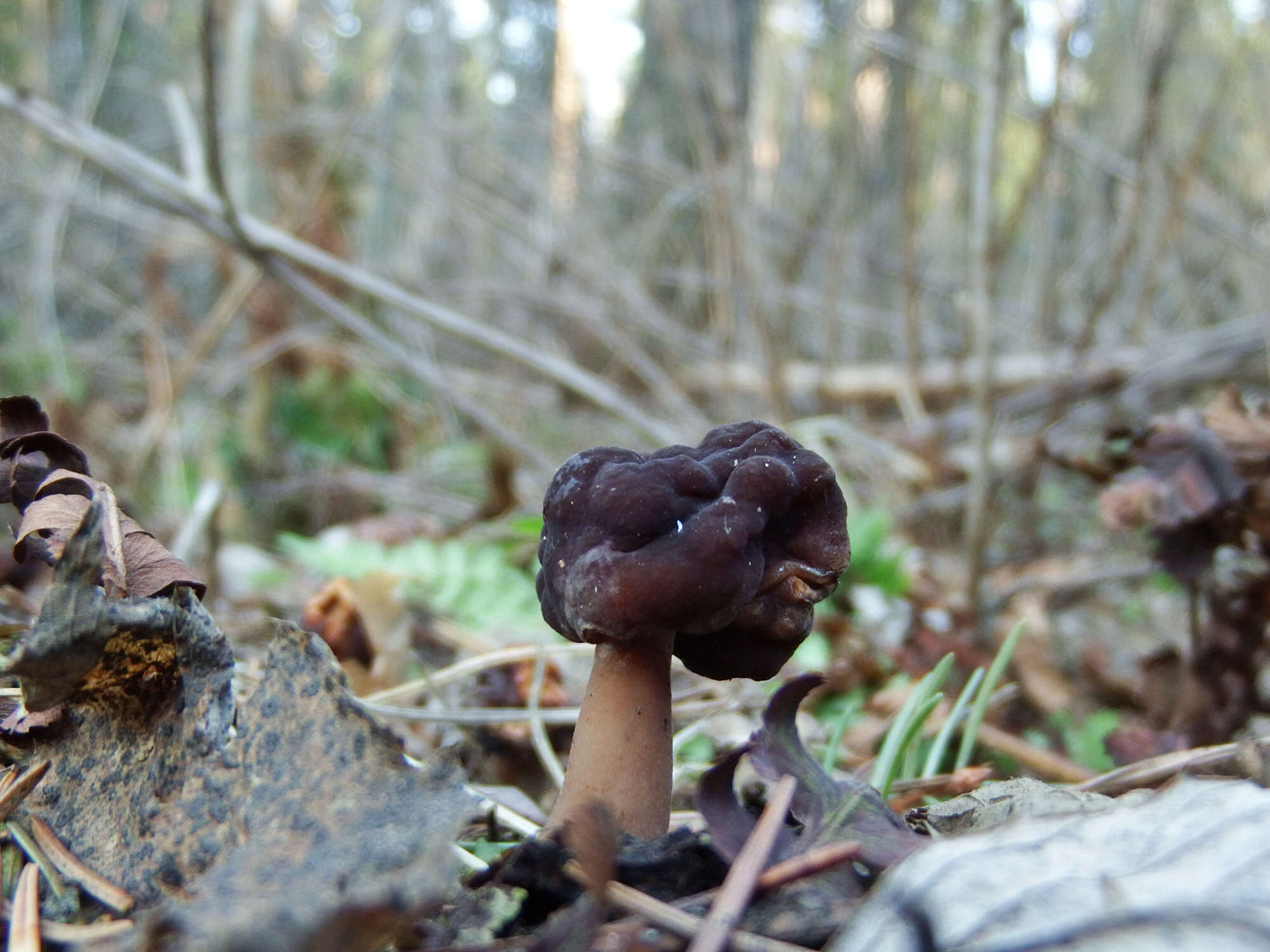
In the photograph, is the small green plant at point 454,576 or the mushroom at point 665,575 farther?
the small green plant at point 454,576

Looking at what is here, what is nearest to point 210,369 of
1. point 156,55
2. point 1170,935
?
point 156,55

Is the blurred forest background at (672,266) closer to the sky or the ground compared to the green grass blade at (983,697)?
closer to the sky

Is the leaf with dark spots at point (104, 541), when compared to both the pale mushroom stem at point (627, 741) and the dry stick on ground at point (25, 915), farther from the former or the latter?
the pale mushroom stem at point (627, 741)

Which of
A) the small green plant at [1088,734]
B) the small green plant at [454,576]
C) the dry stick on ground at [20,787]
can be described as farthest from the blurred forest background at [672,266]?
the dry stick on ground at [20,787]

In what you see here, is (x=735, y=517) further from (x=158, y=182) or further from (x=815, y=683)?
(x=158, y=182)

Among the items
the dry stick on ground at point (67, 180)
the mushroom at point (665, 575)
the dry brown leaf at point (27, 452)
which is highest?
the dry stick on ground at point (67, 180)
